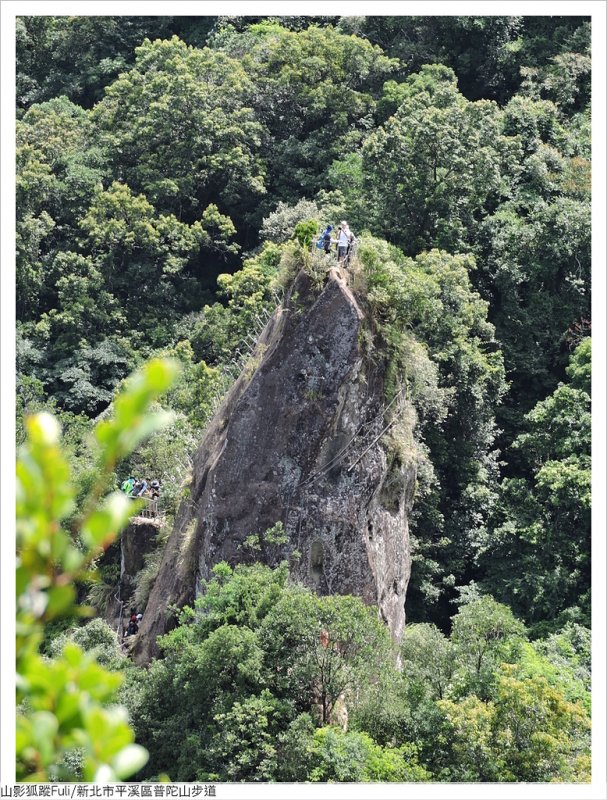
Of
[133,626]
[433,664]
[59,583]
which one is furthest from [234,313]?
[59,583]

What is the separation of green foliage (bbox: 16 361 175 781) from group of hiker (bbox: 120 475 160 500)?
1975 cm

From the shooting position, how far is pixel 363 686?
18000 mm

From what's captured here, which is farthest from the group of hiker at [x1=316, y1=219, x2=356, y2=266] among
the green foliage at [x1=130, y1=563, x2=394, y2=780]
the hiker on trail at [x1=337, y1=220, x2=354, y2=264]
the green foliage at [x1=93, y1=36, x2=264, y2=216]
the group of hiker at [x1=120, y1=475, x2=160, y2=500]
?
the green foliage at [x1=93, y1=36, x2=264, y2=216]

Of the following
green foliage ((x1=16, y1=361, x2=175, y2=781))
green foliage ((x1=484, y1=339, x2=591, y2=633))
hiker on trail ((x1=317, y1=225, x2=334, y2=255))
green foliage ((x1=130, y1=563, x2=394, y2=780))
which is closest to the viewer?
green foliage ((x1=16, y1=361, x2=175, y2=781))

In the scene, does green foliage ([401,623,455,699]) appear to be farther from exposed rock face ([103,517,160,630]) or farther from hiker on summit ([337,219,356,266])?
hiker on summit ([337,219,356,266])

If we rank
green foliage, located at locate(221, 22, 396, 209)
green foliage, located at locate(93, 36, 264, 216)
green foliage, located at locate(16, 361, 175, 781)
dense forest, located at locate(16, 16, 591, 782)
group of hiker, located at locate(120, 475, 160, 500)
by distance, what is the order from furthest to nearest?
green foliage, located at locate(221, 22, 396, 209) < green foliage, located at locate(93, 36, 264, 216) < group of hiker, located at locate(120, 475, 160, 500) < dense forest, located at locate(16, 16, 591, 782) < green foliage, located at locate(16, 361, 175, 781)

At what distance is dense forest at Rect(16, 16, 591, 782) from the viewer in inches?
705

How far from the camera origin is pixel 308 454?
1959cm

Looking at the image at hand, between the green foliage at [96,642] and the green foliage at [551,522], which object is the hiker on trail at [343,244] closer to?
the green foliage at [96,642]

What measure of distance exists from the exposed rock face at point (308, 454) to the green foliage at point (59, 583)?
53.3ft

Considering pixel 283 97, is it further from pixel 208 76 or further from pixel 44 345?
pixel 44 345

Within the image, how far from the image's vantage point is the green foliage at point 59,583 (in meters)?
2.94

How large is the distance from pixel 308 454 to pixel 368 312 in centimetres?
234

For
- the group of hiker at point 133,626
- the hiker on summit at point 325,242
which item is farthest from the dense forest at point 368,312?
the group of hiker at point 133,626
